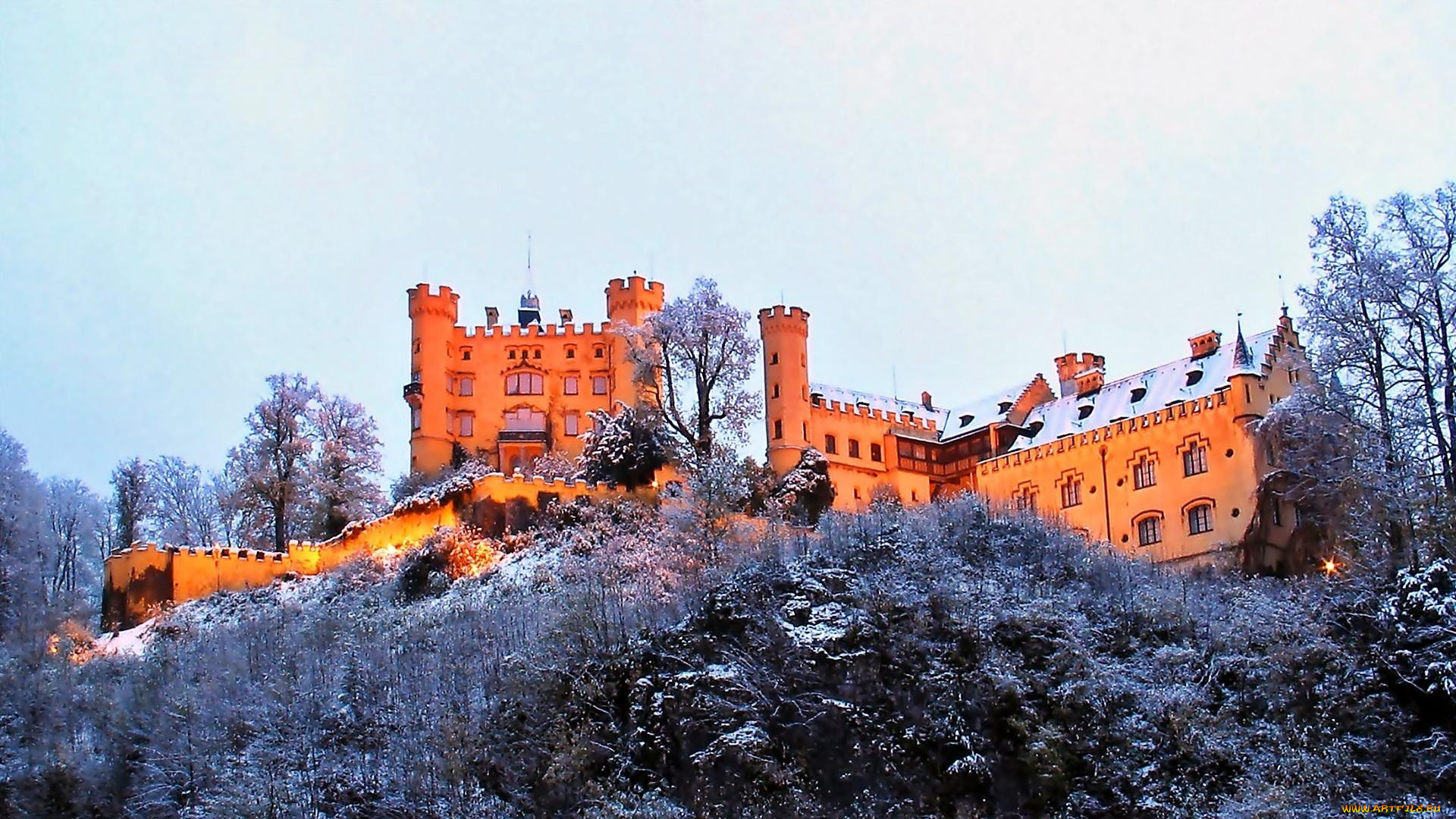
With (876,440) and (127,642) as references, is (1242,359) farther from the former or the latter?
(127,642)

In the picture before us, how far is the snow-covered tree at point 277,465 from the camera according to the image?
5962cm

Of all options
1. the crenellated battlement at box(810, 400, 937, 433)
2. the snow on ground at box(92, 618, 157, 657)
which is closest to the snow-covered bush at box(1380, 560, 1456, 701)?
the crenellated battlement at box(810, 400, 937, 433)

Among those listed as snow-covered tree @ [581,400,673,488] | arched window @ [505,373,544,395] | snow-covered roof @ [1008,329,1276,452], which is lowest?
snow-covered tree @ [581,400,673,488]

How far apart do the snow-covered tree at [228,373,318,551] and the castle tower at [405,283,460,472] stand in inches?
170

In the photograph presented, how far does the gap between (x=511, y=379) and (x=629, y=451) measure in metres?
13.9

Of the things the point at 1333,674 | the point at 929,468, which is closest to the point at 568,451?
the point at 929,468

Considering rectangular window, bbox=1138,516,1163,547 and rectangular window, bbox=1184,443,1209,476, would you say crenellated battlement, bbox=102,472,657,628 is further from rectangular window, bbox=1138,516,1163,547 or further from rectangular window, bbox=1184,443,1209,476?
rectangular window, bbox=1184,443,1209,476

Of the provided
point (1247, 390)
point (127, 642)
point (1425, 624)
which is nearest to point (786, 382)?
point (1247, 390)

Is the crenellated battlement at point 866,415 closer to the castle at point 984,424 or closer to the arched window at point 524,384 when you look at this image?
the castle at point 984,424

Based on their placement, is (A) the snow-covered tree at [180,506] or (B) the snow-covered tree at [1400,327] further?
(A) the snow-covered tree at [180,506]

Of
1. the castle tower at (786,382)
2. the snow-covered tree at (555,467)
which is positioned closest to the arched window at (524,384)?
the snow-covered tree at (555,467)

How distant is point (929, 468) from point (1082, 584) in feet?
75.6

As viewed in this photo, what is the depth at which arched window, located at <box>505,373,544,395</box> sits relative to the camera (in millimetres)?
65562

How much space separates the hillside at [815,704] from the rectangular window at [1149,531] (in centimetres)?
1083
